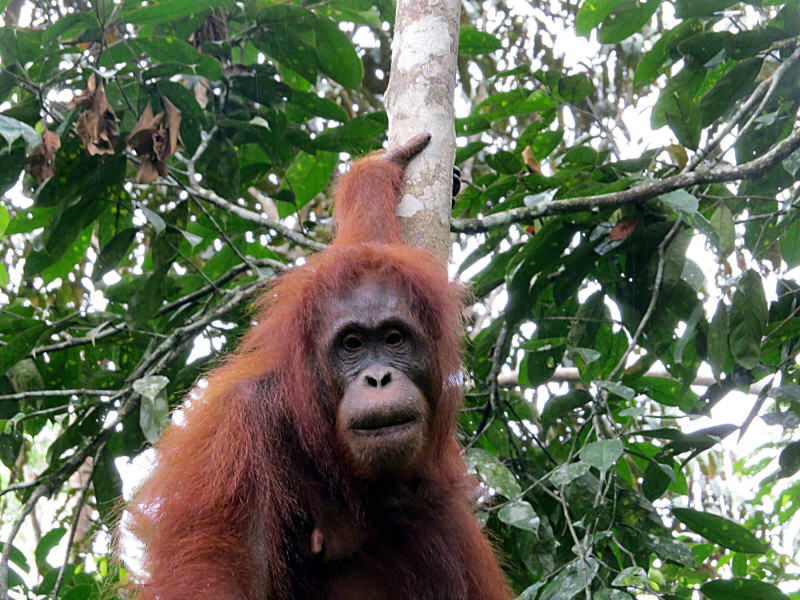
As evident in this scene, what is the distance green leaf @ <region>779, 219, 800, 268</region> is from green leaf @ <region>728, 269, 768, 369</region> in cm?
68

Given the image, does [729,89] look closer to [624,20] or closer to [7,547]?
[624,20]

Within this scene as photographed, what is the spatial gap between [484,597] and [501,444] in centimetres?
88

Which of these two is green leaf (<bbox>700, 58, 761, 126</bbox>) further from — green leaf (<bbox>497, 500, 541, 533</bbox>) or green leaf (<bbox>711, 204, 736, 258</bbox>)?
green leaf (<bbox>497, 500, 541, 533</bbox>)

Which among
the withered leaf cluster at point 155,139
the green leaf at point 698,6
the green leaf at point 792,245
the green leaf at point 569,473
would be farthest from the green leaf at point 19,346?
the green leaf at point 792,245

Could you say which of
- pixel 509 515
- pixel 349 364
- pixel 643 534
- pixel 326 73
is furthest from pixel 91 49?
pixel 643 534

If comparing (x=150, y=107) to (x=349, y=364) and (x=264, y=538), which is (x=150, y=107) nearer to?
(x=349, y=364)

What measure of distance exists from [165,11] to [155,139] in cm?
51

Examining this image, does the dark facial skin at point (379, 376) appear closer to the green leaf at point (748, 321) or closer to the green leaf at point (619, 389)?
the green leaf at point (619, 389)

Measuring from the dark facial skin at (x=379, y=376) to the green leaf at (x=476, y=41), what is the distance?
1.91 metres

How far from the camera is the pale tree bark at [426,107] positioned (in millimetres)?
2998

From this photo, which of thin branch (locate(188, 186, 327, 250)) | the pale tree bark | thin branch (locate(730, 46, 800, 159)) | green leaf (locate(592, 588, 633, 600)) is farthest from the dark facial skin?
thin branch (locate(730, 46, 800, 159))

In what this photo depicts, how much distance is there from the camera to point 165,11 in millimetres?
3430

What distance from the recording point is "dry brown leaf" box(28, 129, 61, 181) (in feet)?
11.1

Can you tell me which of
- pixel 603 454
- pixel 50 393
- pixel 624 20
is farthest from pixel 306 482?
pixel 624 20
